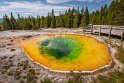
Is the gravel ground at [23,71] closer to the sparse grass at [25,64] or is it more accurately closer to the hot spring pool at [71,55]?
the sparse grass at [25,64]

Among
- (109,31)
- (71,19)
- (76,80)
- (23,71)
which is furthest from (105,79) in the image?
(71,19)

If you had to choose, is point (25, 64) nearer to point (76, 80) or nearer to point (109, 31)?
point (76, 80)

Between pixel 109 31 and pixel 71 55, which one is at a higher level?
pixel 109 31

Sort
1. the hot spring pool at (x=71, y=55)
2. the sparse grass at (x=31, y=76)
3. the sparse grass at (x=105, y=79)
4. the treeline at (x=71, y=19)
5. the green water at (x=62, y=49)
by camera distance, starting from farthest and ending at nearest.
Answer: the treeline at (x=71, y=19)
the green water at (x=62, y=49)
the hot spring pool at (x=71, y=55)
the sparse grass at (x=31, y=76)
the sparse grass at (x=105, y=79)

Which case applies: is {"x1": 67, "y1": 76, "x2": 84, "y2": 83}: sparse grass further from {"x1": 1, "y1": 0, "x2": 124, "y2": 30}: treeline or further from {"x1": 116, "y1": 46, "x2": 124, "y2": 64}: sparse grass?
{"x1": 1, "y1": 0, "x2": 124, "y2": 30}: treeline

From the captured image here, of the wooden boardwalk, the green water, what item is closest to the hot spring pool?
the green water

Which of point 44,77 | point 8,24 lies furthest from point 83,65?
point 8,24

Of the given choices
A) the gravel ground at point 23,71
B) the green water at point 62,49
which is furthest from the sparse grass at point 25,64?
the green water at point 62,49
